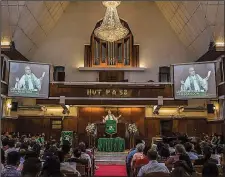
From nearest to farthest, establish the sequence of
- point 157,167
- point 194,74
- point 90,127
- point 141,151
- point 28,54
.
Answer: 1. point 157,167
2. point 141,151
3. point 194,74
4. point 90,127
5. point 28,54

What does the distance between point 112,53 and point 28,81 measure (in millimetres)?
7168

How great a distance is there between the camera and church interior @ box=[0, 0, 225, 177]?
43.2 feet

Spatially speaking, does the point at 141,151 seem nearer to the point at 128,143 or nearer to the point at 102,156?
the point at 102,156

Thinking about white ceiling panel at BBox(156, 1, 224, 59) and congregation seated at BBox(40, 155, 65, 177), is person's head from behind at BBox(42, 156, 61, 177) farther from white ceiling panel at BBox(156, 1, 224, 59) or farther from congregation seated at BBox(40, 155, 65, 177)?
white ceiling panel at BBox(156, 1, 224, 59)

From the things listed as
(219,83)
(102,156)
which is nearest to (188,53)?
(219,83)

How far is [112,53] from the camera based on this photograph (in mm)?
18984

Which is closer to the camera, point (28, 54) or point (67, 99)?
point (67, 99)

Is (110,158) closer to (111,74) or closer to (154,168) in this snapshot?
(111,74)

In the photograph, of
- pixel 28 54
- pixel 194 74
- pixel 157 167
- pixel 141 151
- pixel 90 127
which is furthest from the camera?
pixel 28 54

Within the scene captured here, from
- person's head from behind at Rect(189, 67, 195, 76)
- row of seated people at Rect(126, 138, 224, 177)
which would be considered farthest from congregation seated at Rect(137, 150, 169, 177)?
person's head from behind at Rect(189, 67, 195, 76)

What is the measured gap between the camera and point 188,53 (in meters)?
19.5

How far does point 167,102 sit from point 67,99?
471 centimetres

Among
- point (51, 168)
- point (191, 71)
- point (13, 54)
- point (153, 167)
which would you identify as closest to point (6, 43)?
point (13, 54)

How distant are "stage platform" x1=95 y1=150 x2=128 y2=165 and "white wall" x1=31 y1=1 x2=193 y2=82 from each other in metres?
6.25
